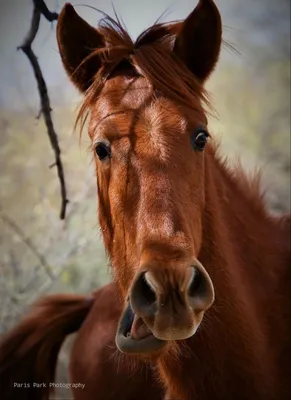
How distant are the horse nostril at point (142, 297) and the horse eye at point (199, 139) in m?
0.34

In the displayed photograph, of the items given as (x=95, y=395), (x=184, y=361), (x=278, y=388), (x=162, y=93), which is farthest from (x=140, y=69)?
(x=95, y=395)

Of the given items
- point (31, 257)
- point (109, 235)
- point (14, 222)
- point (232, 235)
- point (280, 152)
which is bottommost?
point (280, 152)

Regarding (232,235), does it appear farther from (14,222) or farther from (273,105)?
(273,105)

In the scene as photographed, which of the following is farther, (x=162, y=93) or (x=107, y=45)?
(x=107, y=45)

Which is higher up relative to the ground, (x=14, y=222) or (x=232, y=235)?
(x=232, y=235)

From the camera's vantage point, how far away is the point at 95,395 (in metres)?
1.68

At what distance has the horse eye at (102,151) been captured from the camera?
1.25 meters

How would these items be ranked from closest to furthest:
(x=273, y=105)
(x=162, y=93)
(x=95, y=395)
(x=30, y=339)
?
1. (x=162, y=93)
2. (x=95, y=395)
3. (x=30, y=339)
4. (x=273, y=105)

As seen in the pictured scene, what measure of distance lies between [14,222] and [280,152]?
118cm

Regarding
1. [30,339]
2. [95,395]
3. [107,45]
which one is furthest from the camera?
[30,339]

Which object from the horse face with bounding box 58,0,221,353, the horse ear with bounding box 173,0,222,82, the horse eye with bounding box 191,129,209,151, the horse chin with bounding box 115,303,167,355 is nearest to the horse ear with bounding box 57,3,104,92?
the horse face with bounding box 58,0,221,353

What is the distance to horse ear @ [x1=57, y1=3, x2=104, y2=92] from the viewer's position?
137 centimetres

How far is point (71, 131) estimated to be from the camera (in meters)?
2.04

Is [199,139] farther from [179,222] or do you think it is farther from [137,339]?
[137,339]
